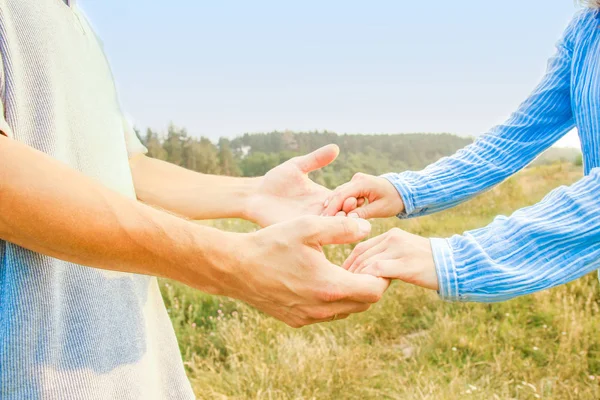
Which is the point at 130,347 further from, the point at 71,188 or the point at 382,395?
the point at 382,395

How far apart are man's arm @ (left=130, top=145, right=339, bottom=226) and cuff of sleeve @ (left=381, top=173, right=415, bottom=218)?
0.26 meters

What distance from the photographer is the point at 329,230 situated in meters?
1.22

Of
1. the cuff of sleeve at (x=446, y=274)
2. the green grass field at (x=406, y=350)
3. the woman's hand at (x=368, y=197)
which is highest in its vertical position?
the woman's hand at (x=368, y=197)

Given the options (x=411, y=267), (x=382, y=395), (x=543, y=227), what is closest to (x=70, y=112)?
(x=411, y=267)

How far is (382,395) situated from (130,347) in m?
2.06

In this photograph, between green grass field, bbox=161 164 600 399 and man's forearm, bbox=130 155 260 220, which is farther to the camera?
green grass field, bbox=161 164 600 399

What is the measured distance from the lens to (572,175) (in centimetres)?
1034

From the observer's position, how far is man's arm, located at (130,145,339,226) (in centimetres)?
166

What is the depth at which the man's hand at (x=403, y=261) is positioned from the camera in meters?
1.43

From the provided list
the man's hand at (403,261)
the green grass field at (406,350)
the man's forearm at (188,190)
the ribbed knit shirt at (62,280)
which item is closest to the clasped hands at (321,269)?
the man's hand at (403,261)

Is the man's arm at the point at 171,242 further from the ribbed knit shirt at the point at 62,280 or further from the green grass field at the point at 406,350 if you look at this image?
the green grass field at the point at 406,350

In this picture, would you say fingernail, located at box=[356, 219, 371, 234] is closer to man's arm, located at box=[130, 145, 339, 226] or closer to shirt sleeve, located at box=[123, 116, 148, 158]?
man's arm, located at box=[130, 145, 339, 226]

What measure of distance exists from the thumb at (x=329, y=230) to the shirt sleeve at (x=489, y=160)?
2.36 feet

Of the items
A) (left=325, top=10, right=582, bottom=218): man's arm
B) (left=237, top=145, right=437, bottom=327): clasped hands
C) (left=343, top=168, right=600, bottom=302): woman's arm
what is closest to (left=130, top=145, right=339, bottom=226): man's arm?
(left=325, top=10, right=582, bottom=218): man's arm
